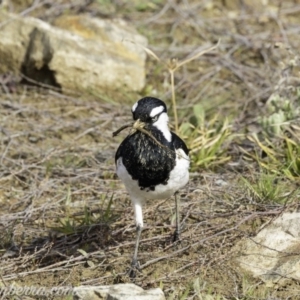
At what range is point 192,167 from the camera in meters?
6.11

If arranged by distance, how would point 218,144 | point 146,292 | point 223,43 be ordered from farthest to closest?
point 223,43
point 218,144
point 146,292

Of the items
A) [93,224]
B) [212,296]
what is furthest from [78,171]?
[212,296]

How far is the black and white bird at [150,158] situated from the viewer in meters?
4.53

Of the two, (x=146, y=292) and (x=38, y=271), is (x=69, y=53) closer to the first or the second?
(x=38, y=271)

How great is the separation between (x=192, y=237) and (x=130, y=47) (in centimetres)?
314

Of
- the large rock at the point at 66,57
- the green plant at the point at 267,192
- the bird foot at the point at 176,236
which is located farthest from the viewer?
the large rock at the point at 66,57

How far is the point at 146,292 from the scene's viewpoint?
4133 millimetres

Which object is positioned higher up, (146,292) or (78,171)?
(146,292)

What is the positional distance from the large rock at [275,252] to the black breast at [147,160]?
708 mm

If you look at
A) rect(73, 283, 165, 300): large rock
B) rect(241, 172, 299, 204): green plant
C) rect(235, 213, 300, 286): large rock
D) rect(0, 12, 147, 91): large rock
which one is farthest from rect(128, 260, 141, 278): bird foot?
rect(0, 12, 147, 91): large rock

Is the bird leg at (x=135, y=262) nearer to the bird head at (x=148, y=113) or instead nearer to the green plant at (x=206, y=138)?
the bird head at (x=148, y=113)

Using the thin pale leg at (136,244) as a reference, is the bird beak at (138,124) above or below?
above

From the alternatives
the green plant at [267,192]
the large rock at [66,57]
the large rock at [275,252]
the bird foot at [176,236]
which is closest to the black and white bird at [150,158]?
the bird foot at [176,236]

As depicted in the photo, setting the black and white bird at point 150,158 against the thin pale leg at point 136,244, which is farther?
the thin pale leg at point 136,244
